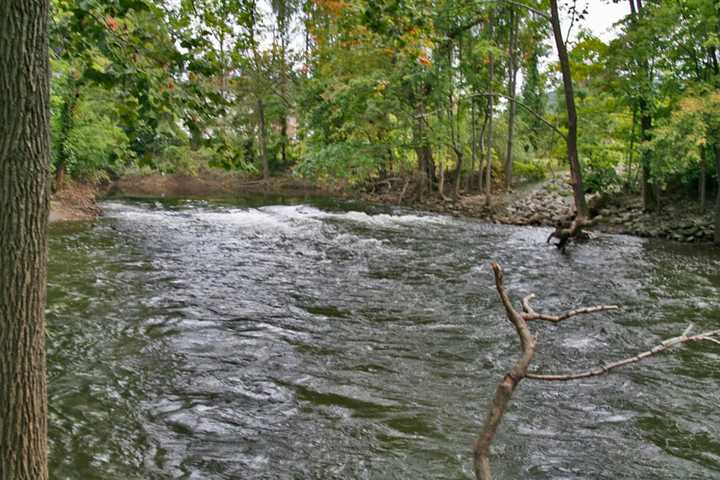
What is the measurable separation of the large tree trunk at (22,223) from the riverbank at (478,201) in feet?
43.4

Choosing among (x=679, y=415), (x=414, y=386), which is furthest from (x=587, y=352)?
(x=414, y=386)

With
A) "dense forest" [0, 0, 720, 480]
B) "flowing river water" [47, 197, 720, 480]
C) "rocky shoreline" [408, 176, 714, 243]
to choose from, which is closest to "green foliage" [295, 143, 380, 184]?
"rocky shoreline" [408, 176, 714, 243]

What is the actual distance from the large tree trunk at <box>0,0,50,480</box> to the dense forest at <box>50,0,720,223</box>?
0.70 m

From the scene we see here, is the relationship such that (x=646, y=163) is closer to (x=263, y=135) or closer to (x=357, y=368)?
(x=357, y=368)

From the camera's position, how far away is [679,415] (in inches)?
179

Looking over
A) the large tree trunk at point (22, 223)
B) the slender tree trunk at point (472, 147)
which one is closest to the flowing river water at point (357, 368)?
the large tree trunk at point (22, 223)

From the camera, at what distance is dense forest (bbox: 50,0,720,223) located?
3393 millimetres

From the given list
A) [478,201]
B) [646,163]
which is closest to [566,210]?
[478,201]

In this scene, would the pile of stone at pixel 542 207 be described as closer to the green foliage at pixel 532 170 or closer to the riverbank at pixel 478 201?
the riverbank at pixel 478 201

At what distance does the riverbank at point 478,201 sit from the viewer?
15.4 metres

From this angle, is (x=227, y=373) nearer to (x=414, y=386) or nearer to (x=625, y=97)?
(x=414, y=386)

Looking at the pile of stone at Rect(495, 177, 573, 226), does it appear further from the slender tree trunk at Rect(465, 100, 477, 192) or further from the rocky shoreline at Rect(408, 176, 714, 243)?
the slender tree trunk at Rect(465, 100, 477, 192)

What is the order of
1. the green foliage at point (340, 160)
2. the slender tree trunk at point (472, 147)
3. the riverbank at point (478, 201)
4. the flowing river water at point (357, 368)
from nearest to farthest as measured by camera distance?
the flowing river water at point (357, 368) < the riverbank at point (478, 201) < the green foliage at point (340, 160) < the slender tree trunk at point (472, 147)

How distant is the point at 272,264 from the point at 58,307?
4191mm
